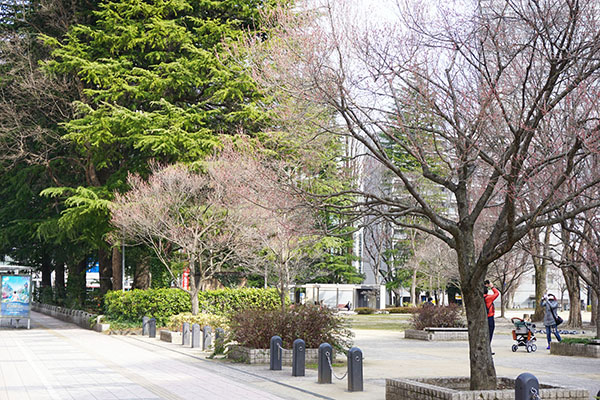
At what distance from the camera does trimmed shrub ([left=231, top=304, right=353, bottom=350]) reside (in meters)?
18.7

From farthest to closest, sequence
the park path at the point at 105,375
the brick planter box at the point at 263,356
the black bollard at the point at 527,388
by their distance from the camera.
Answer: the brick planter box at the point at 263,356 < the park path at the point at 105,375 < the black bollard at the point at 527,388

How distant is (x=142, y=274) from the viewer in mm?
36625

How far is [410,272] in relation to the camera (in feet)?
215

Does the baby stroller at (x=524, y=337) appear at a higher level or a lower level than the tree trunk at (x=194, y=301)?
lower

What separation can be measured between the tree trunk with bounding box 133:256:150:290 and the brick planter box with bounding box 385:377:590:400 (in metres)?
25.8

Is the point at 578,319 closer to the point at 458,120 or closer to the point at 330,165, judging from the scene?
the point at 330,165

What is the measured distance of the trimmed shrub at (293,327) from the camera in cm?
1872

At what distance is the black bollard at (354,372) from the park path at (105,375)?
1.52 metres

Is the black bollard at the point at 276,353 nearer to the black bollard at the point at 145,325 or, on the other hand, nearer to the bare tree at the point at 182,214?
the bare tree at the point at 182,214

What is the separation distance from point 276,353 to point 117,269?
2117 centimetres

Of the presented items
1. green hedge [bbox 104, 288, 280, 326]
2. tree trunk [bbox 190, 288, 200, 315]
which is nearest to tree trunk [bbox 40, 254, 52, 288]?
green hedge [bbox 104, 288, 280, 326]

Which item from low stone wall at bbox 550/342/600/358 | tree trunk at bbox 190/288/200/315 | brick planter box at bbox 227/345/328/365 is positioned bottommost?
low stone wall at bbox 550/342/600/358

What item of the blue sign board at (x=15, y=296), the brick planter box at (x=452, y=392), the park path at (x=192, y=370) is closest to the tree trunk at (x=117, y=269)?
the blue sign board at (x=15, y=296)

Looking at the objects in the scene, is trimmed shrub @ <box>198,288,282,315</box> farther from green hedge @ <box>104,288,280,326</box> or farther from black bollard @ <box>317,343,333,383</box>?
black bollard @ <box>317,343,333,383</box>
